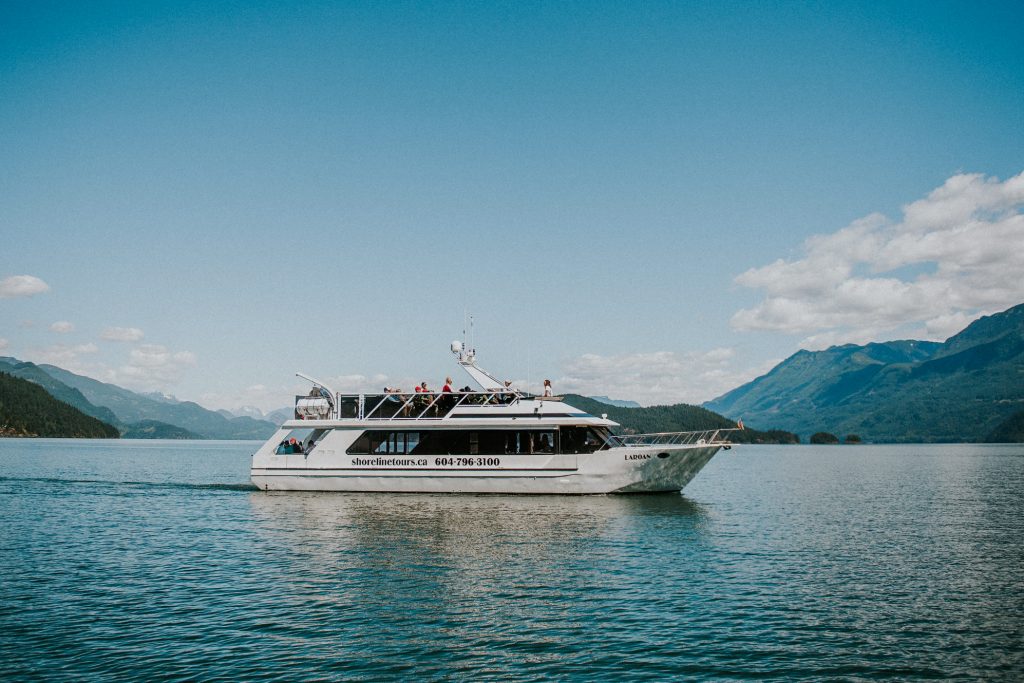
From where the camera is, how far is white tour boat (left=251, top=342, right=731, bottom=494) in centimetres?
3803

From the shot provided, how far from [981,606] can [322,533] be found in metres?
21.3

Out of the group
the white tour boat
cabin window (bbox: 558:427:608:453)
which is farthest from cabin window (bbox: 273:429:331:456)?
cabin window (bbox: 558:427:608:453)

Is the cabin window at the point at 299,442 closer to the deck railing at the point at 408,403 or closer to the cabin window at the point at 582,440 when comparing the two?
the deck railing at the point at 408,403

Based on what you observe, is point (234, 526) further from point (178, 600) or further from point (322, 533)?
point (178, 600)

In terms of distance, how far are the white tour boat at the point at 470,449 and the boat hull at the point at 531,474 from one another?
5cm

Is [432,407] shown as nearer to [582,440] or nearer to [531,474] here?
[531,474]

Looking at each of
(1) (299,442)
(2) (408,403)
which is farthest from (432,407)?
(1) (299,442)

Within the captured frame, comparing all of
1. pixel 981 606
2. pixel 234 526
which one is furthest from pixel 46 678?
pixel 981 606

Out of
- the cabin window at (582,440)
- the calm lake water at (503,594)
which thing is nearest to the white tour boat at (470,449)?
the cabin window at (582,440)

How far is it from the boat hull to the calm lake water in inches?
126

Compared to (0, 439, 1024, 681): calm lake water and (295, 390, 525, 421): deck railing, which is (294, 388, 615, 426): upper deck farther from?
(0, 439, 1024, 681): calm lake water

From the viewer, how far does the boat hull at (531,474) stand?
37.9m

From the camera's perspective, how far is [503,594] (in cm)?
1844

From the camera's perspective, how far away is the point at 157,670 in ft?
42.6
